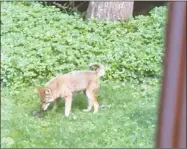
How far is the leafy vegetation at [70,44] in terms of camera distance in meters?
2.49

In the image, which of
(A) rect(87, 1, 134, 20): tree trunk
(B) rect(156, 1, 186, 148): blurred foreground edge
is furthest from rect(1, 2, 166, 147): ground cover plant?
(B) rect(156, 1, 186, 148): blurred foreground edge

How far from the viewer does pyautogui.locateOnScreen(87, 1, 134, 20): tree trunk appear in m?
4.25

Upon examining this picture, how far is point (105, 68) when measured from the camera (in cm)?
311

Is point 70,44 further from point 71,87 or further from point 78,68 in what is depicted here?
point 71,87

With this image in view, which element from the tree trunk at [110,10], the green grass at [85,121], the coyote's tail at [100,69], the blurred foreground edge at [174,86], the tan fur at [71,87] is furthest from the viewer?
the tree trunk at [110,10]

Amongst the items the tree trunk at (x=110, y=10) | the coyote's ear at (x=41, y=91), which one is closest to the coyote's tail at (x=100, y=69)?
the coyote's ear at (x=41, y=91)

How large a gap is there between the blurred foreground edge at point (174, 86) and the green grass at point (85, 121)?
53cm

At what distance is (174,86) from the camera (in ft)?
3.43

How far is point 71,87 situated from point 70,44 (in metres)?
0.55

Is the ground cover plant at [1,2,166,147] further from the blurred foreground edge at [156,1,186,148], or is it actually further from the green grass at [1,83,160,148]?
the blurred foreground edge at [156,1,186,148]

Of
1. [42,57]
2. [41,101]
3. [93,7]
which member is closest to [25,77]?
[41,101]

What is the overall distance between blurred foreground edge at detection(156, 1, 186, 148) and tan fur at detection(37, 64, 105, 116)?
5.04ft

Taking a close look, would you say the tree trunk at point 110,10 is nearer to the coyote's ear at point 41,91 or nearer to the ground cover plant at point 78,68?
the ground cover plant at point 78,68

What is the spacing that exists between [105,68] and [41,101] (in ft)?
1.93
